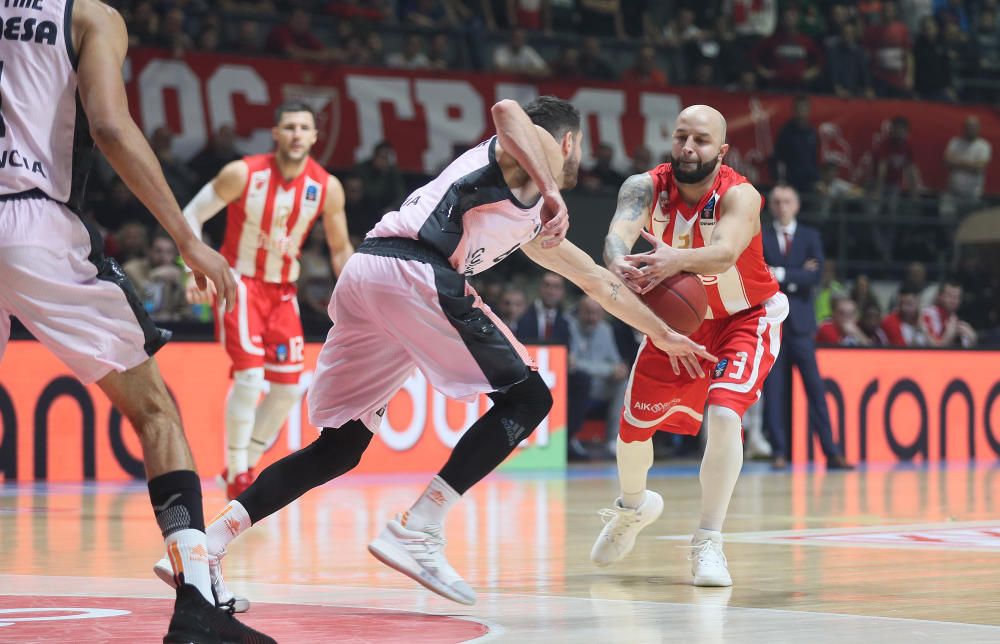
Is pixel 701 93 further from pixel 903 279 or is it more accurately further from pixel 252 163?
pixel 252 163

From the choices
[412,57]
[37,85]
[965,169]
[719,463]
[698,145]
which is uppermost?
[412,57]

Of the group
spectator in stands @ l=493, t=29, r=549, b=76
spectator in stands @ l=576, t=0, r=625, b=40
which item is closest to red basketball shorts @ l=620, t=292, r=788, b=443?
spectator in stands @ l=493, t=29, r=549, b=76

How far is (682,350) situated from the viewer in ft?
20.7

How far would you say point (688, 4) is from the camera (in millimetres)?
21594

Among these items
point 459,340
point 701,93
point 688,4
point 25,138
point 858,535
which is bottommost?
point 858,535

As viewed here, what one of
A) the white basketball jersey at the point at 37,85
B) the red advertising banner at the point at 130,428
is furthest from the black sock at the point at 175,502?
the red advertising banner at the point at 130,428

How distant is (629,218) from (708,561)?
149cm

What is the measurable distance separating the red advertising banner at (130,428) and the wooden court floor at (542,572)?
415mm

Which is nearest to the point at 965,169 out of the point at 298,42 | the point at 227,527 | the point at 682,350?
the point at 298,42

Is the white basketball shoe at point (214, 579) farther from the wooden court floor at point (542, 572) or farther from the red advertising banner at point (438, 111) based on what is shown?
the red advertising banner at point (438, 111)

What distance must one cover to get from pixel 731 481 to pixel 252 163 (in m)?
4.51

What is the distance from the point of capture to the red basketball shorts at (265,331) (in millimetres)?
9703

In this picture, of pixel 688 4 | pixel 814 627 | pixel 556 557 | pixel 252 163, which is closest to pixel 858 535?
pixel 556 557

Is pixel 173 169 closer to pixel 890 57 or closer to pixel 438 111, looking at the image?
pixel 438 111
